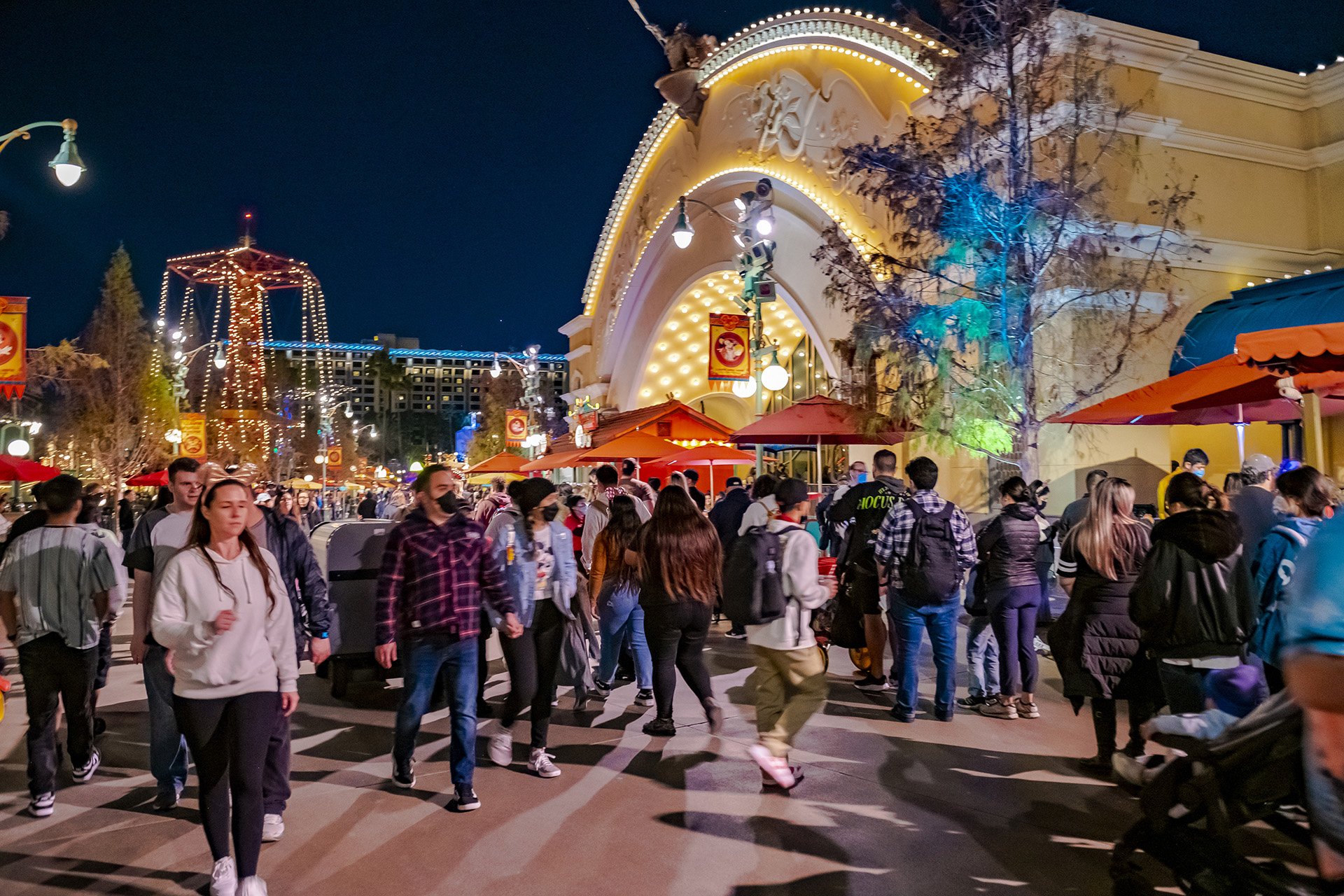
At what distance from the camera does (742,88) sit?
26.3m

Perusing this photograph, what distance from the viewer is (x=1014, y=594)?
728cm

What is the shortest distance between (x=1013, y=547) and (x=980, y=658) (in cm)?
115

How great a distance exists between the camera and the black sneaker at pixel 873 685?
8.38 meters

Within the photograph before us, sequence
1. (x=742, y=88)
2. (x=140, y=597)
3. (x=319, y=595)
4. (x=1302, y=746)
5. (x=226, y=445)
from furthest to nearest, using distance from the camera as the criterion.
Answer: (x=226, y=445) < (x=742, y=88) < (x=319, y=595) < (x=140, y=597) < (x=1302, y=746)

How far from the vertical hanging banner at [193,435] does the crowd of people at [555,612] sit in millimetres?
30236

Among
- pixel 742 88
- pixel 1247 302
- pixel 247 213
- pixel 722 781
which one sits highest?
pixel 247 213

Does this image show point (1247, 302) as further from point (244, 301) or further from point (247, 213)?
point (247, 213)

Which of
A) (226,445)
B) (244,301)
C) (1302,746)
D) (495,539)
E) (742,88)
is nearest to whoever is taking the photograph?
(1302,746)

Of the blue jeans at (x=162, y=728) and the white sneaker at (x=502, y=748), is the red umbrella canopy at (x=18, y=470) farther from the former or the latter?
the white sneaker at (x=502, y=748)

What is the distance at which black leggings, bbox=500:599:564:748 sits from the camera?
238 inches

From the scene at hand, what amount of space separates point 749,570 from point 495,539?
1808 mm

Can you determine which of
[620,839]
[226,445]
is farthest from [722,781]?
[226,445]

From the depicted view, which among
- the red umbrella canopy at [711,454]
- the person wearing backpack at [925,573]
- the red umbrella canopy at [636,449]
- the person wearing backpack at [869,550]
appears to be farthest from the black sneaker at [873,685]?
the red umbrella canopy at [711,454]

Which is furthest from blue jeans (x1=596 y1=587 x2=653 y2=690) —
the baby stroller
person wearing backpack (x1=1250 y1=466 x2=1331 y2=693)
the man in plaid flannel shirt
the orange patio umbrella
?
the orange patio umbrella
